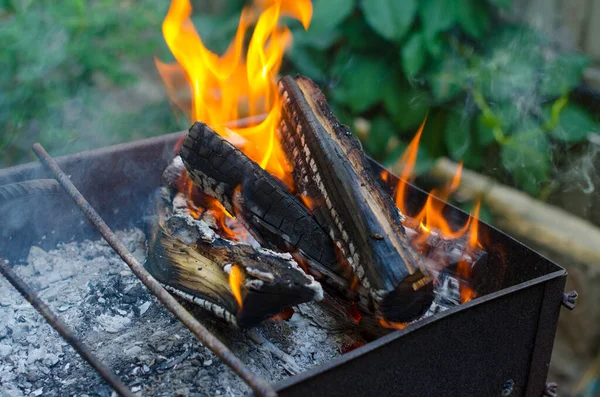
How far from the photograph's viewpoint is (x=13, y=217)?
2.19 m

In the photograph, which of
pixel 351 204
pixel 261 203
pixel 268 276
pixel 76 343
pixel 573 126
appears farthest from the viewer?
pixel 573 126

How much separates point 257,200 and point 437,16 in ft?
6.17

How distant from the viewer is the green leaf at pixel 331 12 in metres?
3.39

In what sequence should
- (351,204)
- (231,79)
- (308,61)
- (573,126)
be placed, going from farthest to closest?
(308,61)
(573,126)
(231,79)
(351,204)

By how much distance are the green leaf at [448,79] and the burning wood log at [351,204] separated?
4.35ft

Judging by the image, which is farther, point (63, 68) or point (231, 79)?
point (63, 68)

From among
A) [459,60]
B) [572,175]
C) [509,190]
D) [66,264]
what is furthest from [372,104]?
[66,264]

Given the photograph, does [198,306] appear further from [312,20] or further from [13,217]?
[312,20]

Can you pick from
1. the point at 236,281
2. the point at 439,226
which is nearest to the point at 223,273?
the point at 236,281

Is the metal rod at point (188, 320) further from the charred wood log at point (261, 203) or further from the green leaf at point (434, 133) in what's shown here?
the green leaf at point (434, 133)

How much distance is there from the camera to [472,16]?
336cm

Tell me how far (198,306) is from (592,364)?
2388mm

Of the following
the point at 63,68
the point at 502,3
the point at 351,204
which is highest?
the point at 502,3

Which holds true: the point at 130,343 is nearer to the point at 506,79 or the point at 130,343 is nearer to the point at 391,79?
the point at 391,79
